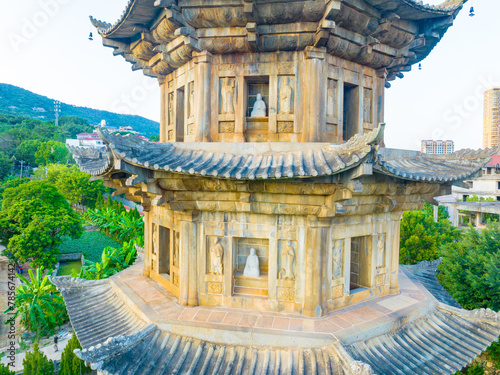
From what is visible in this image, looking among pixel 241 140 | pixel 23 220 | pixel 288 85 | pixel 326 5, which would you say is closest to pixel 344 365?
pixel 241 140

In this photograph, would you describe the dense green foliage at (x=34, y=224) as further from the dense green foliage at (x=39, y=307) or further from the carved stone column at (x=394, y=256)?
the carved stone column at (x=394, y=256)

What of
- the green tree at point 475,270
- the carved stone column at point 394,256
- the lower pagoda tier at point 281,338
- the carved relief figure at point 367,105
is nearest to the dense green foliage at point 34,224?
the lower pagoda tier at point 281,338

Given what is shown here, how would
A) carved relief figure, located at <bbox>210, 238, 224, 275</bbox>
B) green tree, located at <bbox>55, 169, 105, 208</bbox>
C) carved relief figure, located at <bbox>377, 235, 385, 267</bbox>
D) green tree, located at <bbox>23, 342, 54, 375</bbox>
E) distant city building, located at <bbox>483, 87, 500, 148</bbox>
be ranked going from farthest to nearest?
distant city building, located at <bbox>483, 87, 500, 148</bbox>, green tree, located at <bbox>55, 169, 105, 208</bbox>, green tree, located at <bbox>23, 342, 54, 375</bbox>, carved relief figure, located at <bbox>377, 235, 385, 267</bbox>, carved relief figure, located at <bbox>210, 238, 224, 275</bbox>

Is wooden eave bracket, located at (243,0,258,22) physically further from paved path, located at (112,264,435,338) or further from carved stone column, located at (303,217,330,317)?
paved path, located at (112,264,435,338)

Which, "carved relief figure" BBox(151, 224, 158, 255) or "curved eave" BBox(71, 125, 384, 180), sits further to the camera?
"carved relief figure" BBox(151, 224, 158, 255)

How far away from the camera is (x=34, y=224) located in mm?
27797

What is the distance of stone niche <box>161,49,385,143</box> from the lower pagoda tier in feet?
15.3

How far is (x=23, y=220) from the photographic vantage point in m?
28.5

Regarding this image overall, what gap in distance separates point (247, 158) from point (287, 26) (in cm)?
354

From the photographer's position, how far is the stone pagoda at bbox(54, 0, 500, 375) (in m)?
7.23

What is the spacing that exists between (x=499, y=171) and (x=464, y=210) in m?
9.81

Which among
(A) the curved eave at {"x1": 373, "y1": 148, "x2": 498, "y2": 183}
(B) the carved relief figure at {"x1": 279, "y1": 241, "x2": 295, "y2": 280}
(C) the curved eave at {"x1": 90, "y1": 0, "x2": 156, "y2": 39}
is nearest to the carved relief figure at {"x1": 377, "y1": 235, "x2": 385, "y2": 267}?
(A) the curved eave at {"x1": 373, "y1": 148, "x2": 498, "y2": 183}

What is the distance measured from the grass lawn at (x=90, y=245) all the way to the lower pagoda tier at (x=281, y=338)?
2795 cm

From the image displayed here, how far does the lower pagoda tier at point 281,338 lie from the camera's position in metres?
6.92
